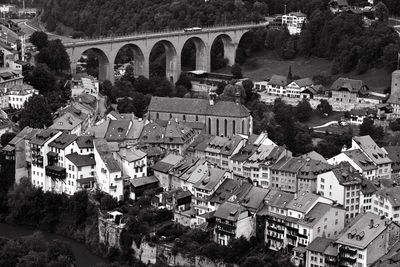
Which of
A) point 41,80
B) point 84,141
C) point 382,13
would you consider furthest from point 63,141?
point 382,13

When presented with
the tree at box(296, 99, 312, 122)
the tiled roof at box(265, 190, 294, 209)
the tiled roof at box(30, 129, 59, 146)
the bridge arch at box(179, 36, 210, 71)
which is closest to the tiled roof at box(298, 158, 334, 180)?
the tiled roof at box(265, 190, 294, 209)

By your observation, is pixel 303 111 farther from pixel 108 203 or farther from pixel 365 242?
pixel 365 242

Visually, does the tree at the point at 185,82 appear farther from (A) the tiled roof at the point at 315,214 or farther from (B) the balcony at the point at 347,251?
(B) the balcony at the point at 347,251

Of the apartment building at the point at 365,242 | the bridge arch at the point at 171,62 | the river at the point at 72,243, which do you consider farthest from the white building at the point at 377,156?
the bridge arch at the point at 171,62

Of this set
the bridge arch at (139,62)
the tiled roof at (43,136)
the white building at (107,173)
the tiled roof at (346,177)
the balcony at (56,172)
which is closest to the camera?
the tiled roof at (346,177)

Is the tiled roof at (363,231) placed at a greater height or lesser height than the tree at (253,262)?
greater

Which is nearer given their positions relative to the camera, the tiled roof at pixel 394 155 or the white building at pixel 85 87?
the tiled roof at pixel 394 155

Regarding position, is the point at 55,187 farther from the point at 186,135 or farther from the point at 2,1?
the point at 2,1

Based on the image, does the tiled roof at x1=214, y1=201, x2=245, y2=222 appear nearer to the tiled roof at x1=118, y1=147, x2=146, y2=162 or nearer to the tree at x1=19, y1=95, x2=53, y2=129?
the tiled roof at x1=118, y1=147, x2=146, y2=162
